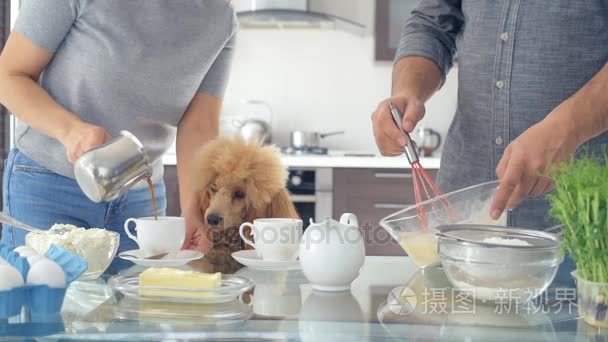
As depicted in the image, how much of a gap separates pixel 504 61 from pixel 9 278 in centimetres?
117

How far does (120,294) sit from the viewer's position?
1.00 metres

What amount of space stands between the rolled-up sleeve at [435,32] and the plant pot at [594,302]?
0.93 metres

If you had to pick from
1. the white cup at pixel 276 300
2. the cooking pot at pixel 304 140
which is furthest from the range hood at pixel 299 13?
the white cup at pixel 276 300

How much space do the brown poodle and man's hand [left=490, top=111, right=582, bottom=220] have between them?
2.30ft

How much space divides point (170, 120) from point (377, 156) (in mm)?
1989

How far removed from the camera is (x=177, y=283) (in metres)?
0.95

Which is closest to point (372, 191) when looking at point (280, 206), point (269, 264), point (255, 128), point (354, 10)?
point (255, 128)

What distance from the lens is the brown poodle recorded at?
5.60 ft

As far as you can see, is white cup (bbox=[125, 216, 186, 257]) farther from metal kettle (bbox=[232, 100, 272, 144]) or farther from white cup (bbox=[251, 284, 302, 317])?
metal kettle (bbox=[232, 100, 272, 144])

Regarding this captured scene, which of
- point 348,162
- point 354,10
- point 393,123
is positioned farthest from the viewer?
point 354,10

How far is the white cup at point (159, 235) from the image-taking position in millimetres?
1234

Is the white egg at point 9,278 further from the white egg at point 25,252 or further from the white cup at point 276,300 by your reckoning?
the white cup at point 276,300

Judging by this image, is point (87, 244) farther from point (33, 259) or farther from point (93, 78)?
point (93, 78)

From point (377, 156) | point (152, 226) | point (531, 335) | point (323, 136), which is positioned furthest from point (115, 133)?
point (323, 136)
